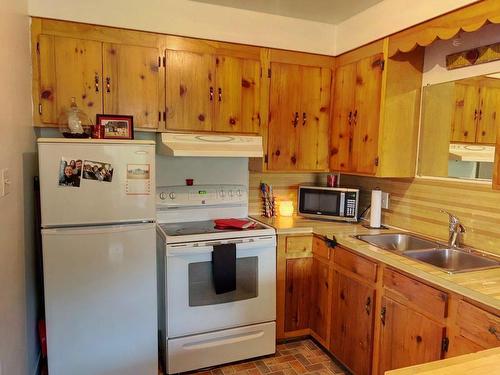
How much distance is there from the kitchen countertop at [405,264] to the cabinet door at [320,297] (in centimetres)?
27

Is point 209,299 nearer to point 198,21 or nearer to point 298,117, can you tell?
point 298,117

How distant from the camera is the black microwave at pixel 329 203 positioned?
291 centimetres

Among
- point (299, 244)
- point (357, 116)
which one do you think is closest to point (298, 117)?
point (357, 116)

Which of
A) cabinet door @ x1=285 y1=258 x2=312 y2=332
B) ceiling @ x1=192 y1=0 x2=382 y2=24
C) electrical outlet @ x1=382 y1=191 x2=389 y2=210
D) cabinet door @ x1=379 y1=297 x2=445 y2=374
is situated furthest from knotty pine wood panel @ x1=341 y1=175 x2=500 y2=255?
ceiling @ x1=192 y1=0 x2=382 y2=24

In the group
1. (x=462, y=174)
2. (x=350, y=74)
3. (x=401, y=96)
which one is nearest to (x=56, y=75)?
(x=350, y=74)

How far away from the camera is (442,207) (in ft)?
7.73

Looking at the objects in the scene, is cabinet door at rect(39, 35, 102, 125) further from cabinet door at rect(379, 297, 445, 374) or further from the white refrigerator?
cabinet door at rect(379, 297, 445, 374)

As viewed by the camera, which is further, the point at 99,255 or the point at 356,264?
the point at 356,264

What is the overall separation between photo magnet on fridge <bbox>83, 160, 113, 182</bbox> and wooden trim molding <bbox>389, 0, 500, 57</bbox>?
1999mm

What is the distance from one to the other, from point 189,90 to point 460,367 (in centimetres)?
228

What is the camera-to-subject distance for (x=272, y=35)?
2803 mm

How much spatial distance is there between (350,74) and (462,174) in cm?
113

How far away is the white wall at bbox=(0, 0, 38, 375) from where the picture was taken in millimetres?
1610

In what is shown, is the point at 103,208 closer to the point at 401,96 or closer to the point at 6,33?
the point at 6,33
